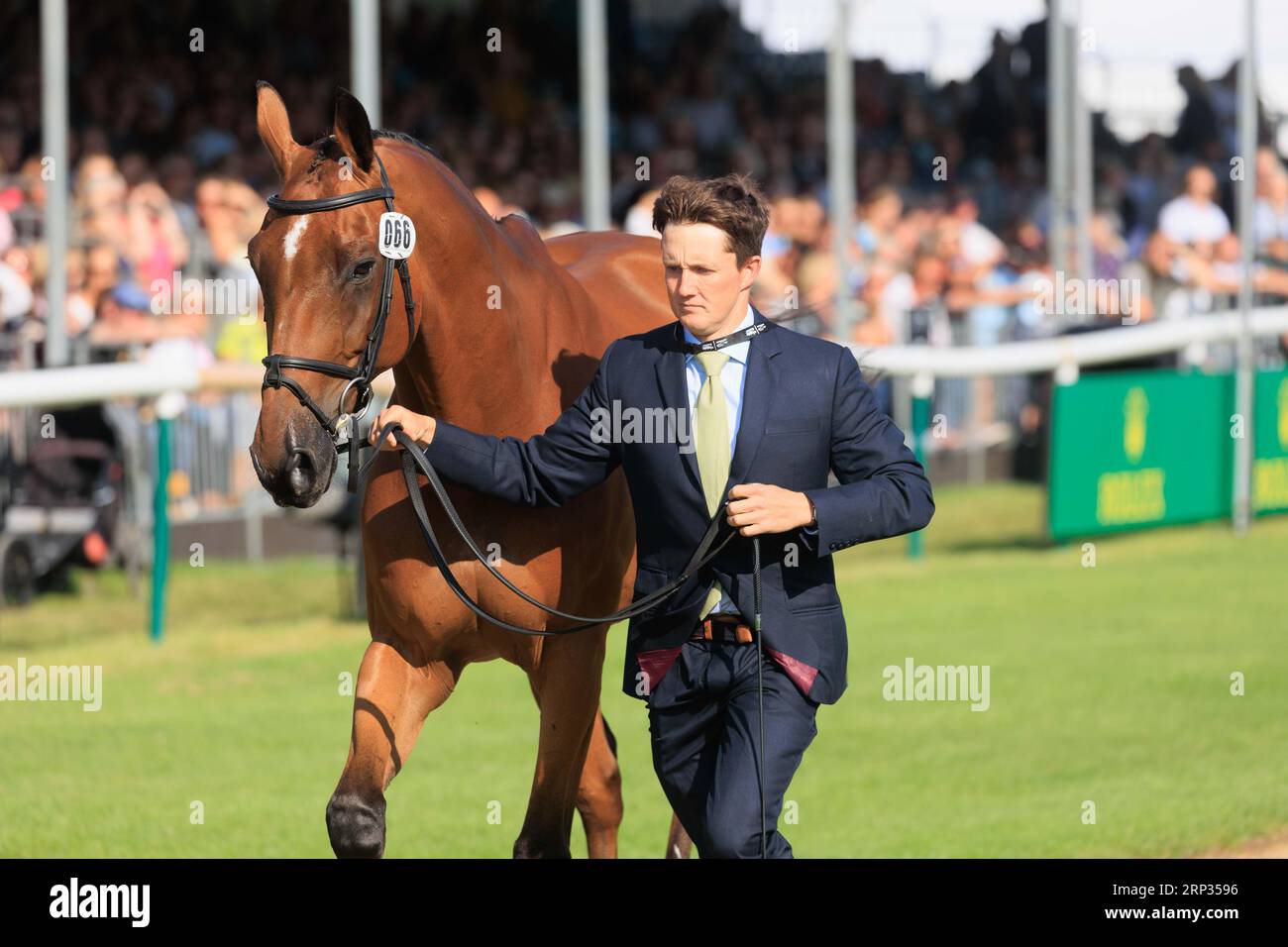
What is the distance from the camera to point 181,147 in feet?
48.3

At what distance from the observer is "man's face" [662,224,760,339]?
164 inches

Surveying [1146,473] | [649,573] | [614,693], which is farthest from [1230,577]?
[649,573]

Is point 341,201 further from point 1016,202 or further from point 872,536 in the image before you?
point 1016,202

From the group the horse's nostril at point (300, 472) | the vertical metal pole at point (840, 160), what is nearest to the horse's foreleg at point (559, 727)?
the horse's nostril at point (300, 472)

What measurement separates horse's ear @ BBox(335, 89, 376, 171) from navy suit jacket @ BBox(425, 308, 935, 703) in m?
0.63

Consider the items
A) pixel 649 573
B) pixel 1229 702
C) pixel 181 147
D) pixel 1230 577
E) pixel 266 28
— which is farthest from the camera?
pixel 266 28

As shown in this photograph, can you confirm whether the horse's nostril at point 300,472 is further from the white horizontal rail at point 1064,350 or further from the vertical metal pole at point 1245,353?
the vertical metal pole at point 1245,353

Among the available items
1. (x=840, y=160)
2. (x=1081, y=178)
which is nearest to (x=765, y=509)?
(x=840, y=160)

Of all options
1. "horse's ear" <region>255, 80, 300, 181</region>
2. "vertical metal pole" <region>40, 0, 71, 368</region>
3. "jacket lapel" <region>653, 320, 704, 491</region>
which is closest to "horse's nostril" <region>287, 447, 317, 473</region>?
"horse's ear" <region>255, 80, 300, 181</region>

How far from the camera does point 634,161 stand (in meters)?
17.3

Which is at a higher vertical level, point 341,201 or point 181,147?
point 181,147

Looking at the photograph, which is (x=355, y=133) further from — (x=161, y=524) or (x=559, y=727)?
(x=161, y=524)

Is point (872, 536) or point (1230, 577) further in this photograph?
point (1230, 577)

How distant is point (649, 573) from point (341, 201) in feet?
3.44
